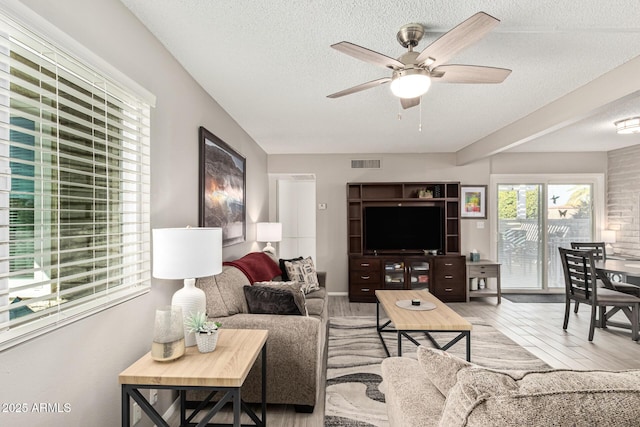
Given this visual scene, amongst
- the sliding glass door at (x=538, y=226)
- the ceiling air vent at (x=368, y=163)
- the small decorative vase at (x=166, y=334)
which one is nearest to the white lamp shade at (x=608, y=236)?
the sliding glass door at (x=538, y=226)

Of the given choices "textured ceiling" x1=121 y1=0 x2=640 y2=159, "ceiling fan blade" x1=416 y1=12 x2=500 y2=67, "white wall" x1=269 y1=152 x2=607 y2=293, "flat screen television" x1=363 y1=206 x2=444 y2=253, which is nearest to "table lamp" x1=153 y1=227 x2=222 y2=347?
"textured ceiling" x1=121 y1=0 x2=640 y2=159

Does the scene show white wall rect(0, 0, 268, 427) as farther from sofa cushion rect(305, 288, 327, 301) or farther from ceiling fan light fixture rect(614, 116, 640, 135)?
ceiling fan light fixture rect(614, 116, 640, 135)

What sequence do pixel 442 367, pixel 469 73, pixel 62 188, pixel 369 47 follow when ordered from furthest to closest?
pixel 369 47 → pixel 469 73 → pixel 62 188 → pixel 442 367

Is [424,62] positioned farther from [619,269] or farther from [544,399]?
[619,269]

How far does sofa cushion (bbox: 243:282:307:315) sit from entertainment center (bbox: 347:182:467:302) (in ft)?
9.90

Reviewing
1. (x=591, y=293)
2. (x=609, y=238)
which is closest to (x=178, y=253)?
(x=591, y=293)

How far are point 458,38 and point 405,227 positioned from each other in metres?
4.27

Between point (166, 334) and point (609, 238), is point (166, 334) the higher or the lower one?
the lower one

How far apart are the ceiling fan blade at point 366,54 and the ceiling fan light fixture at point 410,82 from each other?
0.06 meters

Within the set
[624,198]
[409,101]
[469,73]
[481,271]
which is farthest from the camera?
[624,198]

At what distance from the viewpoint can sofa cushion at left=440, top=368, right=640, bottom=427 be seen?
0.80 metres

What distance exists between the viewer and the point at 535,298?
5.77 m

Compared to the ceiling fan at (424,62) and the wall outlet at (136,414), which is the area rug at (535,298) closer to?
the ceiling fan at (424,62)

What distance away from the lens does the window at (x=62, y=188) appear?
3.99ft
